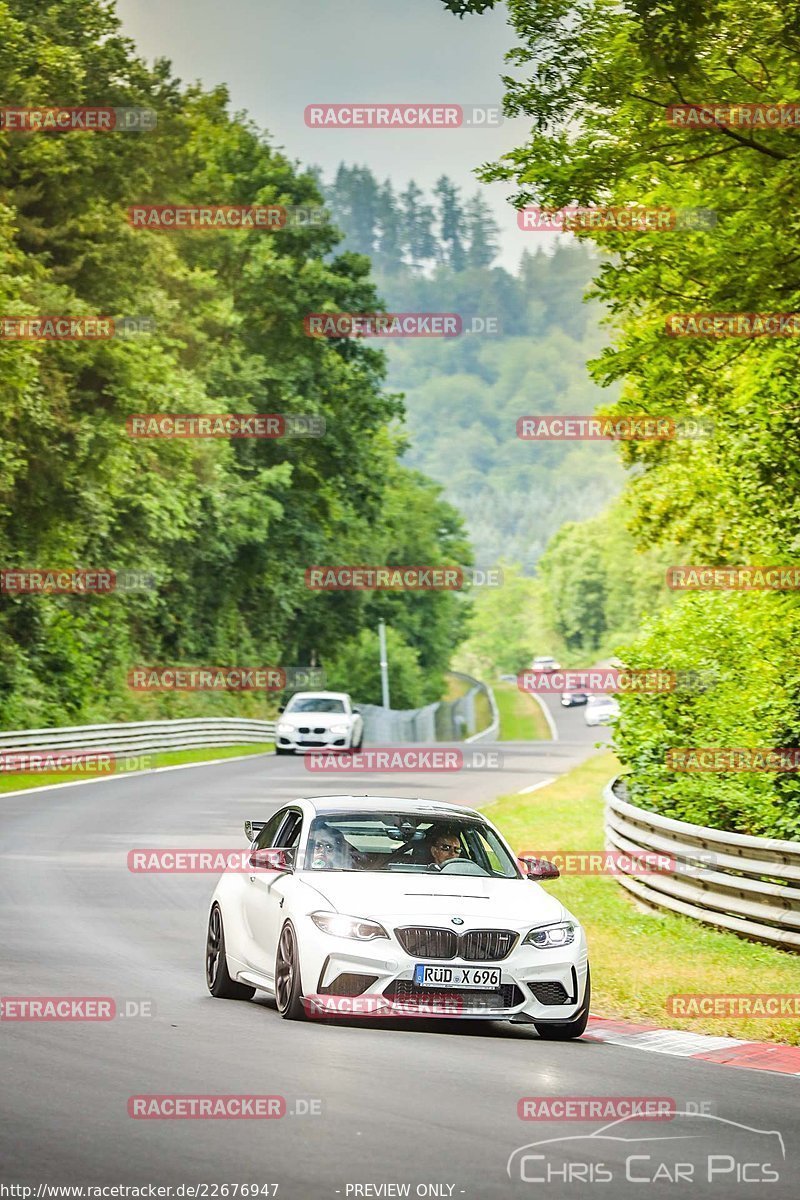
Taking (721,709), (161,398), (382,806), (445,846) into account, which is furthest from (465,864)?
(161,398)

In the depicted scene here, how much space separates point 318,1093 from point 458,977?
2.18 meters

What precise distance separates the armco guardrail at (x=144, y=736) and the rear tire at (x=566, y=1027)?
91.0 feet

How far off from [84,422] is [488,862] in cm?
3289

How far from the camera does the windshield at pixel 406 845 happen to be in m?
11.1

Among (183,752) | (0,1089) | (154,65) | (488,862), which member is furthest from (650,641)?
(154,65)

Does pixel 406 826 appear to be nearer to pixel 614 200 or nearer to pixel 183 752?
pixel 614 200

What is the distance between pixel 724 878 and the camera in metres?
15.2

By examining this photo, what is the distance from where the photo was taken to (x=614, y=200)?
20.0 meters

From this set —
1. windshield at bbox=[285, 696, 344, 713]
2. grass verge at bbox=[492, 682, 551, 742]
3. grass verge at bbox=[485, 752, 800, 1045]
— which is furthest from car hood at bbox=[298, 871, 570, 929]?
grass verge at bbox=[492, 682, 551, 742]

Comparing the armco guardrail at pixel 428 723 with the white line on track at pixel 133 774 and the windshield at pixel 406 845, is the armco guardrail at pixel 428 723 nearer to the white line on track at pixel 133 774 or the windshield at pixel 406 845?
the white line on track at pixel 133 774

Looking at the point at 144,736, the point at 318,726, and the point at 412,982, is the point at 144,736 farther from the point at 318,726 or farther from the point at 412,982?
the point at 412,982

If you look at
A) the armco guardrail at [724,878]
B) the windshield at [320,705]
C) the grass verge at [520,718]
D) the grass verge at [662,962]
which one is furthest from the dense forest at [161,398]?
the grass verge at [520,718]

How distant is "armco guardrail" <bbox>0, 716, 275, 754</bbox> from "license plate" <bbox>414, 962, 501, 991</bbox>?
27969 mm

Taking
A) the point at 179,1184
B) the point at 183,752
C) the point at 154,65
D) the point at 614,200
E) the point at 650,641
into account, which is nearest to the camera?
the point at 179,1184
